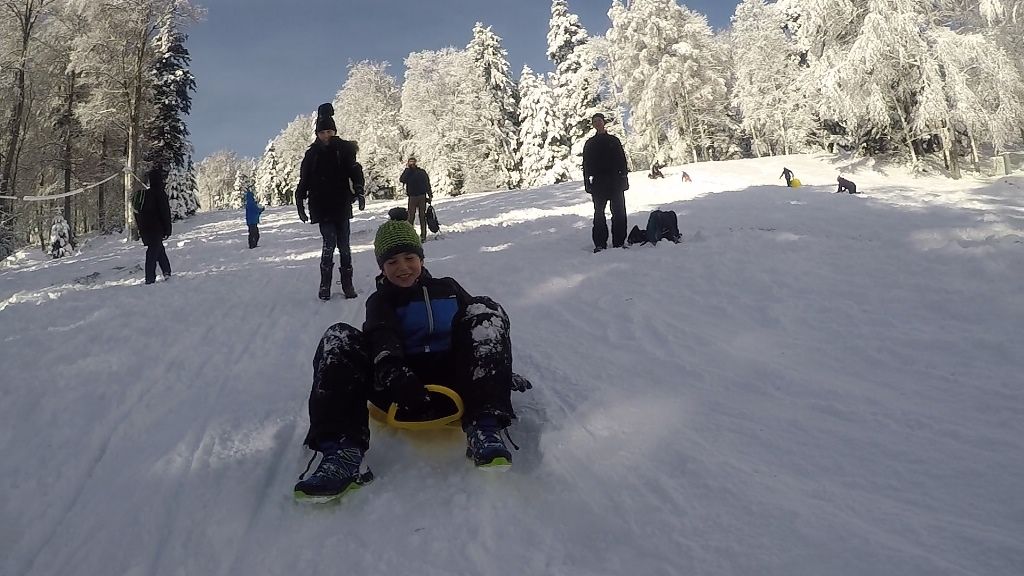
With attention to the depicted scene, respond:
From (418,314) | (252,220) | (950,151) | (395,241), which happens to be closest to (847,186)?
(950,151)

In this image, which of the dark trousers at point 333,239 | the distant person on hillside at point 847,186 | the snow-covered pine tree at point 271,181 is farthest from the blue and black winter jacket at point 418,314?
the snow-covered pine tree at point 271,181

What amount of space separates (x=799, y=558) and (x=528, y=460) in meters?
1.07

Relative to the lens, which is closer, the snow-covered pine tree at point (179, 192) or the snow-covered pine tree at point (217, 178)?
the snow-covered pine tree at point (179, 192)

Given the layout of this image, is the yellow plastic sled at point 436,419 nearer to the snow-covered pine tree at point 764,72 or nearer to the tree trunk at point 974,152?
the tree trunk at point 974,152

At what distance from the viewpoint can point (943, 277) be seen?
428cm

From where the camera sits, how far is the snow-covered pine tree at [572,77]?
32.4 m

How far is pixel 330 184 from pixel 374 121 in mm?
40156

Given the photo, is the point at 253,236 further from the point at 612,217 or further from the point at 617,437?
the point at 617,437

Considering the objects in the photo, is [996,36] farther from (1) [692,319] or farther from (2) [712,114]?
(1) [692,319]

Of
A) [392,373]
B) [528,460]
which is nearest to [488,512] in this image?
[528,460]

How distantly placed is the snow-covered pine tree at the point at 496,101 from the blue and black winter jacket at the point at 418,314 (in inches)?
1418

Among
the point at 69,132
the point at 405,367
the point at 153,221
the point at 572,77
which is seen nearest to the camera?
the point at 405,367

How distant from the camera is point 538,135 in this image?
35031mm

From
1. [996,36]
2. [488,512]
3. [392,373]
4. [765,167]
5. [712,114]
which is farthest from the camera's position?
[712,114]
